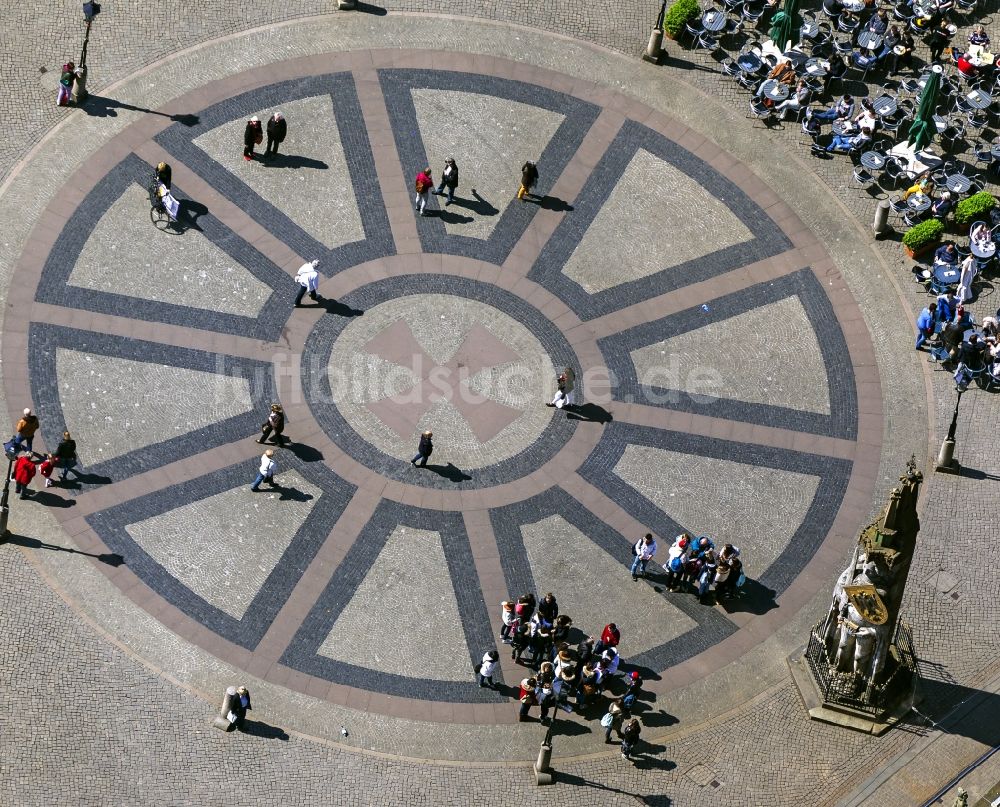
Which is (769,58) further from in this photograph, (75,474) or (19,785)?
(19,785)

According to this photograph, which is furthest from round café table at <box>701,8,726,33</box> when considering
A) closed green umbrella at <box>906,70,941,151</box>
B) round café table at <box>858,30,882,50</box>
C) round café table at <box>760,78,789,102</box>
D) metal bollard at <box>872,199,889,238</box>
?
metal bollard at <box>872,199,889,238</box>

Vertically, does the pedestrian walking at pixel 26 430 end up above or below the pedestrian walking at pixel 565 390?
below

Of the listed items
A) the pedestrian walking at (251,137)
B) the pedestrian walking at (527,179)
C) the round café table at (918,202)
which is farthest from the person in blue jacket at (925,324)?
the pedestrian walking at (251,137)

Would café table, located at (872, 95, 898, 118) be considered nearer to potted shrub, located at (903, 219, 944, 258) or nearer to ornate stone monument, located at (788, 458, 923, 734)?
potted shrub, located at (903, 219, 944, 258)

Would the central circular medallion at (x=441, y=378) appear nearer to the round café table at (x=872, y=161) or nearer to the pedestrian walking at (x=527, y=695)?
the pedestrian walking at (x=527, y=695)

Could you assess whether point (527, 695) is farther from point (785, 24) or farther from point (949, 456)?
point (785, 24)

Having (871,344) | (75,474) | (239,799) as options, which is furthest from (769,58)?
(239,799)

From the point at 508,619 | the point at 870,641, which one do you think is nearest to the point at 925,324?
the point at 870,641

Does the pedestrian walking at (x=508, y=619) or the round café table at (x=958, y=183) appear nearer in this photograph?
the pedestrian walking at (x=508, y=619)
